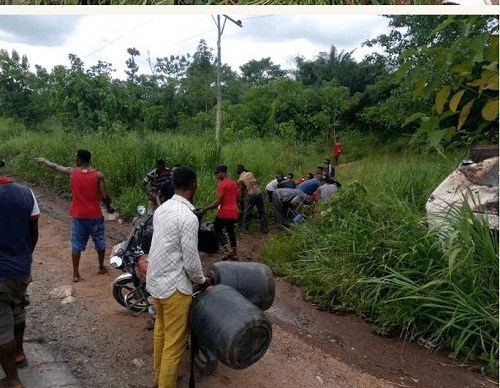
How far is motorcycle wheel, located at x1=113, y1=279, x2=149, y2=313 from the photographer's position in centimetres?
356

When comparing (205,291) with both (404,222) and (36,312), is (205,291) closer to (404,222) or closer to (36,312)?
(36,312)

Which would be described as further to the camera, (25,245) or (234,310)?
(25,245)

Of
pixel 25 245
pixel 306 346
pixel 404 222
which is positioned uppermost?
pixel 25 245

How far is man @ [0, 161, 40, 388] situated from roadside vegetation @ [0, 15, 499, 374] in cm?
207

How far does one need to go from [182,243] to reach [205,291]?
0.29 meters

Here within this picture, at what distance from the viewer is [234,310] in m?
2.33

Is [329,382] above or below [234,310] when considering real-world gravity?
below

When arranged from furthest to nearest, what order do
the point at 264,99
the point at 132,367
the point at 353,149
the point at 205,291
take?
the point at 264,99 → the point at 353,149 → the point at 132,367 → the point at 205,291

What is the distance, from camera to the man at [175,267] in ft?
8.04

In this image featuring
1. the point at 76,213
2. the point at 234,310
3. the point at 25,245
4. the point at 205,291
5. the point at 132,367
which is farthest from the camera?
the point at 76,213

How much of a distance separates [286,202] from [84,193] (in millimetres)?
2843

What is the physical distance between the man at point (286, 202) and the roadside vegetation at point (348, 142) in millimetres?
435

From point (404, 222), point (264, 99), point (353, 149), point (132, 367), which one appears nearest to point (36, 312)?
point (132, 367)

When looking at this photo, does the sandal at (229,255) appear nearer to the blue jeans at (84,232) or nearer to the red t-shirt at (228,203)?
the red t-shirt at (228,203)
